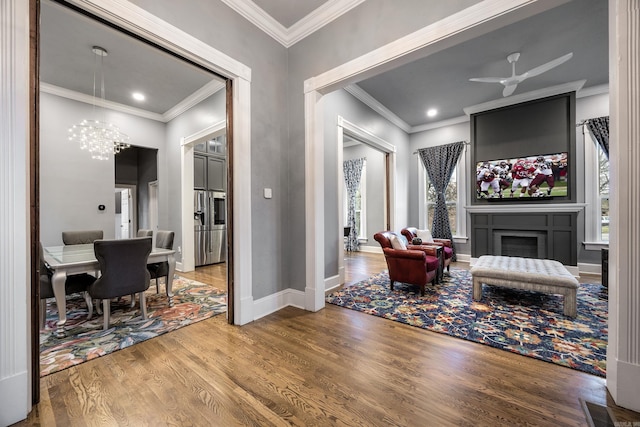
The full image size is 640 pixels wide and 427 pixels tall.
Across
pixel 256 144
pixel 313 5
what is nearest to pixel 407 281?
pixel 256 144

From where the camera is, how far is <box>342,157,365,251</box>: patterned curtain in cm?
770

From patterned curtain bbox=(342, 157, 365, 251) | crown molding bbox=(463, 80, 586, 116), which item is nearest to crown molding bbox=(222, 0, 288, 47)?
crown molding bbox=(463, 80, 586, 116)

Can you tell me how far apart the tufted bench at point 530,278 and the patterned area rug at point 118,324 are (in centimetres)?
324

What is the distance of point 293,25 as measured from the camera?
3000 millimetres

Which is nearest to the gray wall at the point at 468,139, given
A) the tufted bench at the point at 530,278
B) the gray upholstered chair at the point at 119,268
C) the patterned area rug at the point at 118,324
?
the tufted bench at the point at 530,278

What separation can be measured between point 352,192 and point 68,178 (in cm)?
647

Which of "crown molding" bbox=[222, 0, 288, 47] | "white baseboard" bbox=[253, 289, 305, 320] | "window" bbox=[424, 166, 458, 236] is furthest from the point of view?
"window" bbox=[424, 166, 458, 236]

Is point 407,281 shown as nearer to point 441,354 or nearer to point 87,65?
point 441,354

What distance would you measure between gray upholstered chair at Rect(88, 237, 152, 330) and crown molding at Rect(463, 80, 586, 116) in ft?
20.8

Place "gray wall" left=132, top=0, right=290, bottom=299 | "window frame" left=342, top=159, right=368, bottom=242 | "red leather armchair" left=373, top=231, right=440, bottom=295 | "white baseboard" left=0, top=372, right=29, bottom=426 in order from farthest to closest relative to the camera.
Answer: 1. "window frame" left=342, top=159, right=368, bottom=242
2. "red leather armchair" left=373, top=231, right=440, bottom=295
3. "gray wall" left=132, top=0, right=290, bottom=299
4. "white baseboard" left=0, top=372, right=29, bottom=426

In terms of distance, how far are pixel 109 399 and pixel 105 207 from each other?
184 inches

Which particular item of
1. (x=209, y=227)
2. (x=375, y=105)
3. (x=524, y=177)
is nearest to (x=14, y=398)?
(x=209, y=227)

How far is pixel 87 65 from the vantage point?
3771 millimetres

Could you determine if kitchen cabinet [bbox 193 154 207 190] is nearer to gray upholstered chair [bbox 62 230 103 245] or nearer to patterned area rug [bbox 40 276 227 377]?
gray upholstered chair [bbox 62 230 103 245]
